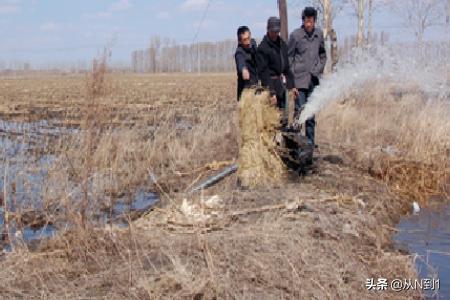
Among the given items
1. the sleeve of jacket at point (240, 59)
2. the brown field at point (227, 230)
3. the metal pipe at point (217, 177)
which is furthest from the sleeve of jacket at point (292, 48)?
the metal pipe at point (217, 177)

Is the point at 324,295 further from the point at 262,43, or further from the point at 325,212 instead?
the point at 262,43

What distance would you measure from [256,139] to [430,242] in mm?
2248

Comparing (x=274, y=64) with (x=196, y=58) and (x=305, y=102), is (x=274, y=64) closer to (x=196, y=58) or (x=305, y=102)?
(x=305, y=102)

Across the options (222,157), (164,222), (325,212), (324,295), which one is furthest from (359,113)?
(324,295)

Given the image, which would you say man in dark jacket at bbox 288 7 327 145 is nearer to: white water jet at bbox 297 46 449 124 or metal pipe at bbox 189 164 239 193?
white water jet at bbox 297 46 449 124

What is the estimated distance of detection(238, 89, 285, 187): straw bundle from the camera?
709 centimetres

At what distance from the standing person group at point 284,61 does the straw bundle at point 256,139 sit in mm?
352

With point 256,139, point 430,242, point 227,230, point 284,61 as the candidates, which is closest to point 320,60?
point 284,61

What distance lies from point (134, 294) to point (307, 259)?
1.40m

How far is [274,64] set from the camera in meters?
7.86

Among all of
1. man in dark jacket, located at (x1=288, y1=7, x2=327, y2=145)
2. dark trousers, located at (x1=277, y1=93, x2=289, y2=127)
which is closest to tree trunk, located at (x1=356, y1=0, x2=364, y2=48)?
man in dark jacket, located at (x1=288, y1=7, x2=327, y2=145)

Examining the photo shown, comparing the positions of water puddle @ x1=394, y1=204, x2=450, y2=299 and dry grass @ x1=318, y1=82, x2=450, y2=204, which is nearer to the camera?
water puddle @ x1=394, y1=204, x2=450, y2=299

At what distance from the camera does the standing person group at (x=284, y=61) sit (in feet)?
25.6

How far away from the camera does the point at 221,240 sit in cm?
491
